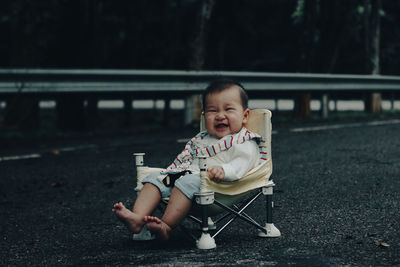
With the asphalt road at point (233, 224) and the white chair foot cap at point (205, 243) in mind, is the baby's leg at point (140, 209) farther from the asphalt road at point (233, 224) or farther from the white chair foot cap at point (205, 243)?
the white chair foot cap at point (205, 243)

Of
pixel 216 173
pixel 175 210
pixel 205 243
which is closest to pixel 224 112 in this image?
pixel 216 173

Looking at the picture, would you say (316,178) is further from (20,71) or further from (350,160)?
(20,71)

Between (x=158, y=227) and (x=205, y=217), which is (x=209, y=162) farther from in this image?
(x=158, y=227)

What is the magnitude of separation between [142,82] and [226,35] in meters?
17.5

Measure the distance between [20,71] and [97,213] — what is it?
407cm

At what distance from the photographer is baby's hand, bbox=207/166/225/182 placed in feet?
11.2

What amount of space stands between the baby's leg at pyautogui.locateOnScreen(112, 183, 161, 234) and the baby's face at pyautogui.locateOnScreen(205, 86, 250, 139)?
0.53m

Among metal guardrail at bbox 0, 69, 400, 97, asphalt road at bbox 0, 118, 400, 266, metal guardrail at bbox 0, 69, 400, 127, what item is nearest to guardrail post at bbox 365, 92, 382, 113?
metal guardrail at bbox 0, 69, 400, 127

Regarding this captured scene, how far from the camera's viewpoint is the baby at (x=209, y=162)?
344 cm

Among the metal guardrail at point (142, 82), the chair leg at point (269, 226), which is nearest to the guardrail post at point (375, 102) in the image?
the metal guardrail at point (142, 82)

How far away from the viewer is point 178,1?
84.8 feet

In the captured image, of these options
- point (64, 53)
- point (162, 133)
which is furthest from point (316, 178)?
point (64, 53)

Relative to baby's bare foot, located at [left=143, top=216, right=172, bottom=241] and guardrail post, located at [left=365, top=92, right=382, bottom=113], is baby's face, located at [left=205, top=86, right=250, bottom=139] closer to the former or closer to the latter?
baby's bare foot, located at [left=143, top=216, right=172, bottom=241]

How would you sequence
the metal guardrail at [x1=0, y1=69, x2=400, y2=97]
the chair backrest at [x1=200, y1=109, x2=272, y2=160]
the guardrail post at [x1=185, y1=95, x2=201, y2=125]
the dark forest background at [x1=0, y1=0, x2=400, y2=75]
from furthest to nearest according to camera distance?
the dark forest background at [x1=0, y1=0, x2=400, y2=75] < the guardrail post at [x1=185, y1=95, x2=201, y2=125] < the metal guardrail at [x1=0, y1=69, x2=400, y2=97] < the chair backrest at [x1=200, y1=109, x2=272, y2=160]
